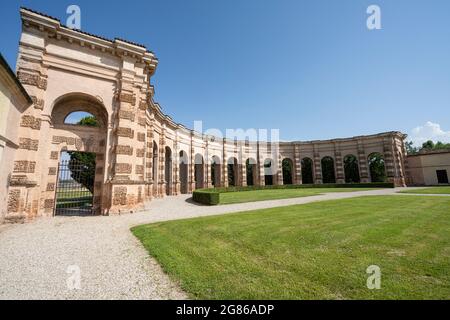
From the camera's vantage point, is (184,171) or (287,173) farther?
(287,173)

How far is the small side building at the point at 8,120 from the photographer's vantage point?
8295 mm

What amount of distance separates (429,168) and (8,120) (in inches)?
2053

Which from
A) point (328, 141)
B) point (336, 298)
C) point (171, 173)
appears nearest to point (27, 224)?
point (336, 298)

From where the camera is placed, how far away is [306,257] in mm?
4582

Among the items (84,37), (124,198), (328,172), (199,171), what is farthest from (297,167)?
(84,37)

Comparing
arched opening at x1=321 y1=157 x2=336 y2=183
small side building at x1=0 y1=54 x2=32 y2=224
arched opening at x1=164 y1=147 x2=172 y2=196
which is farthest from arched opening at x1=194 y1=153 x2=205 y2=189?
arched opening at x1=321 y1=157 x2=336 y2=183

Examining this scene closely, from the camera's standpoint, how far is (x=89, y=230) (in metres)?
7.90

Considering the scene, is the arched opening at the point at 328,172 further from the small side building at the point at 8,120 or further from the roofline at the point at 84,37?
the small side building at the point at 8,120

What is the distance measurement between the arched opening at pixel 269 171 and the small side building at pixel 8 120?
36.6 m

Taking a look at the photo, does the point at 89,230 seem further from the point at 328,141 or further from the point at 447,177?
the point at 447,177

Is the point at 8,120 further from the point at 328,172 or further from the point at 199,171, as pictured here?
the point at 328,172

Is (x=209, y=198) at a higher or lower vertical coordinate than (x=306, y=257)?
higher
